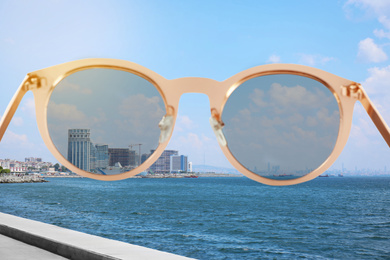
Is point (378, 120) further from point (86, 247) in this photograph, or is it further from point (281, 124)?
point (86, 247)

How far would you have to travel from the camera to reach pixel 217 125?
46.4 inches

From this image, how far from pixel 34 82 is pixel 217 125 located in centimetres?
57

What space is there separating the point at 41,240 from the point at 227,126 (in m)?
2.62

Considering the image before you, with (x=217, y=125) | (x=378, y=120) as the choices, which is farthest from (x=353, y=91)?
(x=217, y=125)

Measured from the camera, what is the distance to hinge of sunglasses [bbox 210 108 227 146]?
1.17m

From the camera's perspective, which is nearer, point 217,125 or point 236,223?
point 217,125

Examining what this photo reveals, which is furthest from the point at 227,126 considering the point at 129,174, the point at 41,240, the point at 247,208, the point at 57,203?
the point at 57,203

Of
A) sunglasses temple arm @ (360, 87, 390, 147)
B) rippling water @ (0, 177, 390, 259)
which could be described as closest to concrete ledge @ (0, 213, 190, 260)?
sunglasses temple arm @ (360, 87, 390, 147)

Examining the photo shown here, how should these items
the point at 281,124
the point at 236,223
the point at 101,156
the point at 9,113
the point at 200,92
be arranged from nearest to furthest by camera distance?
the point at 9,113, the point at 200,92, the point at 101,156, the point at 281,124, the point at 236,223

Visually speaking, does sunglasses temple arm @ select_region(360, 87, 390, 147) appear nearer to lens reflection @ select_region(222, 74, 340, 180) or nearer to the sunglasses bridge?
lens reflection @ select_region(222, 74, 340, 180)

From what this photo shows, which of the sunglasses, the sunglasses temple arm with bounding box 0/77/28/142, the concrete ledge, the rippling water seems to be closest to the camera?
the sunglasses temple arm with bounding box 0/77/28/142

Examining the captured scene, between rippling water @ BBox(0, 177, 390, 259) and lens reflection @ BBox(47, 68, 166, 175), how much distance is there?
16960 millimetres

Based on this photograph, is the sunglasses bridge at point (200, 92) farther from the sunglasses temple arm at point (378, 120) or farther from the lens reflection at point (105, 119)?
the sunglasses temple arm at point (378, 120)

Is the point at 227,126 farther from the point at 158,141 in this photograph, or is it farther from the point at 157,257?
the point at 157,257
